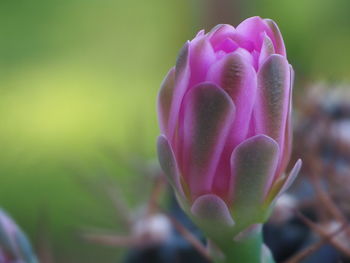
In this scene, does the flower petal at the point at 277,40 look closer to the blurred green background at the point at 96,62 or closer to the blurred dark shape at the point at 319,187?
the blurred dark shape at the point at 319,187

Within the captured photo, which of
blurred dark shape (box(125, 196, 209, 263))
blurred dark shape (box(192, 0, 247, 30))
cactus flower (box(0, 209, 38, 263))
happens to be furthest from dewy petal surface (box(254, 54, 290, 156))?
blurred dark shape (box(192, 0, 247, 30))

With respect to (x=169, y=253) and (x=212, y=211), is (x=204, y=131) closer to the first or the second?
(x=212, y=211)

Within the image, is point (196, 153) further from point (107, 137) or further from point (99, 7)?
point (99, 7)

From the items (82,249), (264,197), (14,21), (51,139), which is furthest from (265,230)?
(14,21)

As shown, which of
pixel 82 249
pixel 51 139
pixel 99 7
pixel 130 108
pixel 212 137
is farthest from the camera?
pixel 99 7

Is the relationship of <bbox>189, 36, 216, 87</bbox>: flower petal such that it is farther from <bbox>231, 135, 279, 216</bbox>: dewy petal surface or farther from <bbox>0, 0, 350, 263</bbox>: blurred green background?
<bbox>0, 0, 350, 263</bbox>: blurred green background

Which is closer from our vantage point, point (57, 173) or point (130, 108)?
point (57, 173)

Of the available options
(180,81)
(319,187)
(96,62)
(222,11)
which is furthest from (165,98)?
(96,62)
